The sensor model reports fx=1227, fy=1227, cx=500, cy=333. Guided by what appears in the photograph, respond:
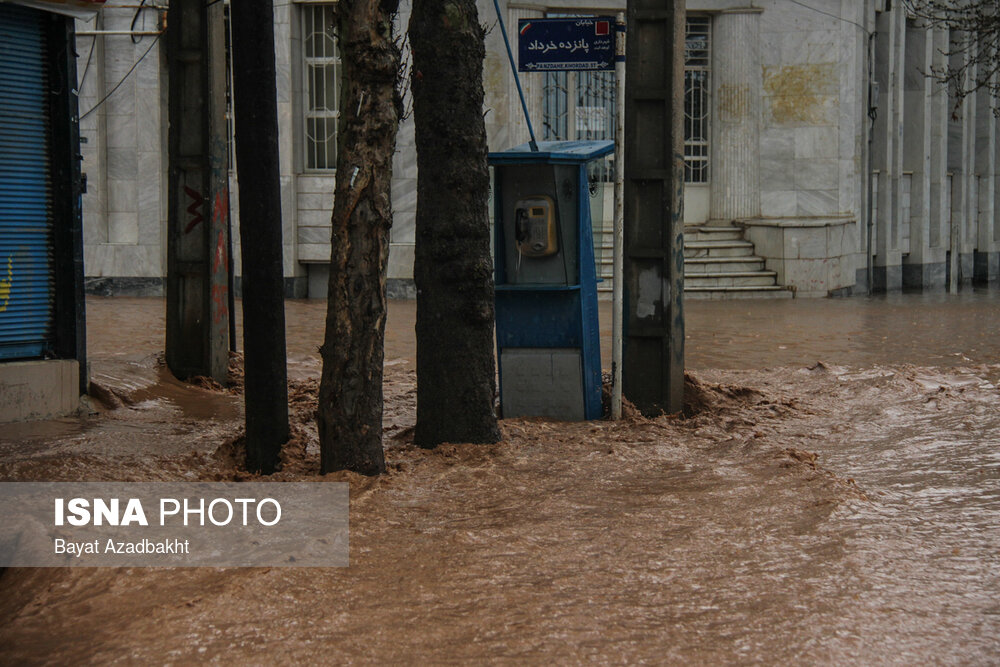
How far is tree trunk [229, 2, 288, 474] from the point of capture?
6.28 metres

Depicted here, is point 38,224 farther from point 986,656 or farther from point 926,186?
point 926,186

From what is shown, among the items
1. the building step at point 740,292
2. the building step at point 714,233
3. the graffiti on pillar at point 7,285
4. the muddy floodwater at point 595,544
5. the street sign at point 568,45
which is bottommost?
the muddy floodwater at point 595,544

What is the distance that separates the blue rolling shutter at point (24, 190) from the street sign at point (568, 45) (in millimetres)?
3245

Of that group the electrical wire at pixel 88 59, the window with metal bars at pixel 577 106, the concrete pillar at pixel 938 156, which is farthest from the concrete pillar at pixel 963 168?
the electrical wire at pixel 88 59

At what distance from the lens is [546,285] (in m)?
8.04

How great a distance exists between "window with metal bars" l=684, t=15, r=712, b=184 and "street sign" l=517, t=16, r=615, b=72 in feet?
38.9

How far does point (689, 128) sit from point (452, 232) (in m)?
13.9

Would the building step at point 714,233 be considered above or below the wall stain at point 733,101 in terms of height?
below

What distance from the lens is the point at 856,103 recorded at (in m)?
19.8

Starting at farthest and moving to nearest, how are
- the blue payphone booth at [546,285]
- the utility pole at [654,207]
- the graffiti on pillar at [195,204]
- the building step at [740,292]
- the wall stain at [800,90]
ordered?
the wall stain at [800,90] → the building step at [740,292] → the graffiti on pillar at [195,204] → the utility pole at [654,207] → the blue payphone booth at [546,285]

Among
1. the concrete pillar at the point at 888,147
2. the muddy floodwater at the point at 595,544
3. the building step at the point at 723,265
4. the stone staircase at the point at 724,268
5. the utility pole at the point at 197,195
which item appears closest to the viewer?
the muddy floodwater at the point at 595,544

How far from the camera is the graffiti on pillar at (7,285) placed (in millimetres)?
8094

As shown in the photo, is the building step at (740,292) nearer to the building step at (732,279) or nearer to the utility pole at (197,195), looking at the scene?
the building step at (732,279)

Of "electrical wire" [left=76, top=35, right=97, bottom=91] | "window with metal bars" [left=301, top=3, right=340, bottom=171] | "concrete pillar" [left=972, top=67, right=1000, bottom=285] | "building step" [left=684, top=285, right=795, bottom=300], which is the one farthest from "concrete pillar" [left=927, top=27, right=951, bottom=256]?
"electrical wire" [left=76, top=35, right=97, bottom=91]
